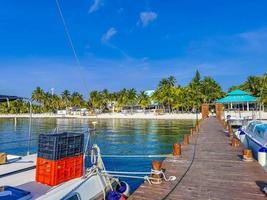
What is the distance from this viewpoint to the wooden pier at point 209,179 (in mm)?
8023

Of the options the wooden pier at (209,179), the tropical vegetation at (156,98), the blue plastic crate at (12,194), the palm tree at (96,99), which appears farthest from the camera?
the palm tree at (96,99)

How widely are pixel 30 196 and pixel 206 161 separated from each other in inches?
328

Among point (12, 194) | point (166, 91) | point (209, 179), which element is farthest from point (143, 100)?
point (12, 194)

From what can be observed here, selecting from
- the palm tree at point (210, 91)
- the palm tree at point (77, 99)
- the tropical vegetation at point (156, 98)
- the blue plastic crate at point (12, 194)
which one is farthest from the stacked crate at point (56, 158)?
the palm tree at point (77, 99)

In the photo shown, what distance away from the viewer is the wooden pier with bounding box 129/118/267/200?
26.3ft

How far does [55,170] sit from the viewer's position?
8.16 m

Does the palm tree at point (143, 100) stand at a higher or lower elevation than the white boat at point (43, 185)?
higher

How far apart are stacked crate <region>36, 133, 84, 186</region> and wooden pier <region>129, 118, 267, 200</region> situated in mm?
2245

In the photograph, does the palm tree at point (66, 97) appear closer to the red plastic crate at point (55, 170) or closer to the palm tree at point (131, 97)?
the palm tree at point (131, 97)

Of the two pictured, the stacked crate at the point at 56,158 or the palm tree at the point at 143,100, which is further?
the palm tree at the point at 143,100

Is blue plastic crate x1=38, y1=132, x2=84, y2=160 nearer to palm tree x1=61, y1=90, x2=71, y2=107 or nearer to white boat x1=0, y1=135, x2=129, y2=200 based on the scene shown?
white boat x1=0, y1=135, x2=129, y2=200

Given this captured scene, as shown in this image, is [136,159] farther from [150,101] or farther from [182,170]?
[150,101]

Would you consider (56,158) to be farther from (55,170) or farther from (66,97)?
(66,97)

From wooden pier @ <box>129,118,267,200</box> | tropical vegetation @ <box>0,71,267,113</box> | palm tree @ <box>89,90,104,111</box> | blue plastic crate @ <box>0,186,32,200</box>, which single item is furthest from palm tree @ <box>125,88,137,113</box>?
blue plastic crate @ <box>0,186,32,200</box>
